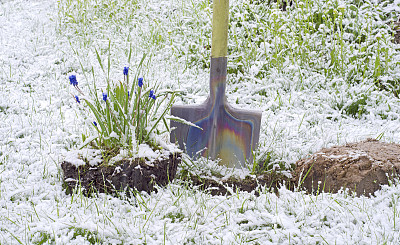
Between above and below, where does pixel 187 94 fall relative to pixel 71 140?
above

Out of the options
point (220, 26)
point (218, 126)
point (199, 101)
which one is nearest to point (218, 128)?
point (218, 126)

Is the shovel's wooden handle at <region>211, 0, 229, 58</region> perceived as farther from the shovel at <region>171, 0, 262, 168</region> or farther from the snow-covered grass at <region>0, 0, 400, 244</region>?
the snow-covered grass at <region>0, 0, 400, 244</region>

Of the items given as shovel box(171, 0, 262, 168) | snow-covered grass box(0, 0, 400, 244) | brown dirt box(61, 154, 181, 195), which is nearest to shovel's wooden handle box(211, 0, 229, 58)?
shovel box(171, 0, 262, 168)

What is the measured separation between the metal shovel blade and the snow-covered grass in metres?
0.12

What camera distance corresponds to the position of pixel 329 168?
2.09 metres

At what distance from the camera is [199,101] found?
123 inches

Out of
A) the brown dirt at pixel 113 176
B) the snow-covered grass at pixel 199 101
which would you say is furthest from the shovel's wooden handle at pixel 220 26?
the brown dirt at pixel 113 176

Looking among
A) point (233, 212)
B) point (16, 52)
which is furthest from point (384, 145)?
point (16, 52)

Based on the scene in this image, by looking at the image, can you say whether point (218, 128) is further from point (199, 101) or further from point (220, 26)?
point (199, 101)

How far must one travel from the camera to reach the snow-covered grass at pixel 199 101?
60.9 inches

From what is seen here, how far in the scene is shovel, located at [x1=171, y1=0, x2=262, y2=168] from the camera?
2.34 metres

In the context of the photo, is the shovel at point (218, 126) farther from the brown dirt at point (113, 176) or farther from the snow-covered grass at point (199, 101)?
the brown dirt at point (113, 176)

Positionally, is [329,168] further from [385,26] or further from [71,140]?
[385,26]

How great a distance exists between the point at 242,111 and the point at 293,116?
0.71m
